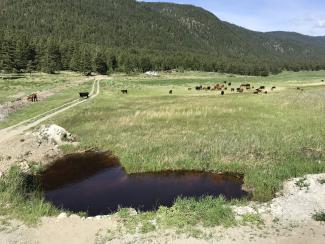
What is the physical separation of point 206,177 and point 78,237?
11.7 metres

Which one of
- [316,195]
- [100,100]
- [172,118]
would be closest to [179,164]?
[316,195]

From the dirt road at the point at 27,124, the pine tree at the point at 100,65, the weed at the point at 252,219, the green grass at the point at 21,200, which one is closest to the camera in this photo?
the weed at the point at 252,219

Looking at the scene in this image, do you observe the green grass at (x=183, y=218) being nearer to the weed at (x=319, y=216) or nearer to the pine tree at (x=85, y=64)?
the weed at (x=319, y=216)

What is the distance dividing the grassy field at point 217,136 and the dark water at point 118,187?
3.68ft

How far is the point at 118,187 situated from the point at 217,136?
13149 mm

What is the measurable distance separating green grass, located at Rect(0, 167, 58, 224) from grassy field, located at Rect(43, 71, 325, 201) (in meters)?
7.28

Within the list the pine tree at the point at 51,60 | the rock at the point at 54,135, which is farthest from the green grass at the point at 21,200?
the pine tree at the point at 51,60

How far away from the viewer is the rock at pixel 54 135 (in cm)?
3572

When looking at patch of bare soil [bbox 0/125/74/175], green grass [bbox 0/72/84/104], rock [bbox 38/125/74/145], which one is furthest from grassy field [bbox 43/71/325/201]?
green grass [bbox 0/72/84/104]

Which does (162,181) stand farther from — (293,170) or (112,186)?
(293,170)

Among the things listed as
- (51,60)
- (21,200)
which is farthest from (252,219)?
(51,60)

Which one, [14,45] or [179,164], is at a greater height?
[14,45]

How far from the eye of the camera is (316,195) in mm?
20891

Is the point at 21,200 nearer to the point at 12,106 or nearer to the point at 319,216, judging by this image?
the point at 319,216
